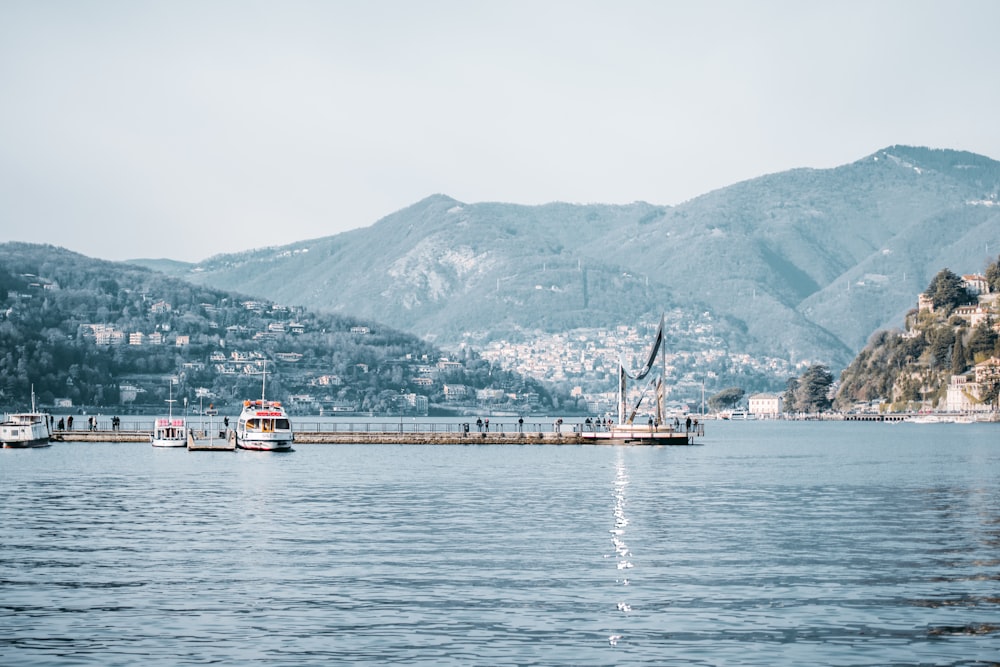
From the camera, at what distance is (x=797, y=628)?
106ft

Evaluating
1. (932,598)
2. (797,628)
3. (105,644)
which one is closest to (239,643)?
(105,644)

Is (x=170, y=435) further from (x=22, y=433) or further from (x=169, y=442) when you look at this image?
(x=22, y=433)

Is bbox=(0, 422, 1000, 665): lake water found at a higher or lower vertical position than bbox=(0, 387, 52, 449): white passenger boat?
lower

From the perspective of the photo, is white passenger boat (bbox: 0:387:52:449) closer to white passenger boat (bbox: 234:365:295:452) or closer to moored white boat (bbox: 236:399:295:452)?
white passenger boat (bbox: 234:365:295:452)

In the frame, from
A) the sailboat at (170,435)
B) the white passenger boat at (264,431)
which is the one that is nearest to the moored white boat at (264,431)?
the white passenger boat at (264,431)

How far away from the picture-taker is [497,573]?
40844 millimetres

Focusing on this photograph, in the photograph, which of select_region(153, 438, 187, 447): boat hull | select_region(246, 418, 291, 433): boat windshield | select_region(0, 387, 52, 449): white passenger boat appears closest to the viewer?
select_region(246, 418, 291, 433): boat windshield

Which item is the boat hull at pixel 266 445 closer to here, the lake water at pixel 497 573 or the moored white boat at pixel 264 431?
the moored white boat at pixel 264 431

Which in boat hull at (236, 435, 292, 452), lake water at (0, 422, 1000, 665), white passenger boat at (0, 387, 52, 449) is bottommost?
lake water at (0, 422, 1000, 665)

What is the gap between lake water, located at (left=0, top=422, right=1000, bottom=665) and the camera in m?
30.4

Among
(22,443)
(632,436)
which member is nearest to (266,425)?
(22,443)

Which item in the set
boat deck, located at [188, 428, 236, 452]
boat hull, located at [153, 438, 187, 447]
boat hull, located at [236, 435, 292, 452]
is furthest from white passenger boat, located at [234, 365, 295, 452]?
boat hull, located at [153, 438, 187, 447]

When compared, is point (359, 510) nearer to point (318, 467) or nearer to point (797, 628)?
point (797, 628)

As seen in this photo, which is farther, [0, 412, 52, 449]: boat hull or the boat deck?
[0, 412, 52, 449]: boat hull
